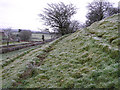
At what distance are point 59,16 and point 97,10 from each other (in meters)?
9.34

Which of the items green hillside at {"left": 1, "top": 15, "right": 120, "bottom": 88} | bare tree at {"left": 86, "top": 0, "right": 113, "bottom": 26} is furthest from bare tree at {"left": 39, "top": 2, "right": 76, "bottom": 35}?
green hillside at {"left": 1, "top": 15, "right": 120, "bottom": 88}

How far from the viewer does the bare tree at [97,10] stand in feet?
75.6

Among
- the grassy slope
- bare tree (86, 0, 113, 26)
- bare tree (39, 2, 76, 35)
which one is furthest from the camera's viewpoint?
bare tree (86, 0, 113, 26)

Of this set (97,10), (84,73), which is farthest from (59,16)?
(84,73)

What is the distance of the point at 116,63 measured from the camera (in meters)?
4.58

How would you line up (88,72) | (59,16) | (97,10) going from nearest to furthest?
1. (88,72)
2. (59,16)
3. (97,10)

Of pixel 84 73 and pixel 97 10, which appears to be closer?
pixel 84 73

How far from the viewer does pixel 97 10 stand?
2330cm

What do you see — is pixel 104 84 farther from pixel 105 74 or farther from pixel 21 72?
pixel 21 72

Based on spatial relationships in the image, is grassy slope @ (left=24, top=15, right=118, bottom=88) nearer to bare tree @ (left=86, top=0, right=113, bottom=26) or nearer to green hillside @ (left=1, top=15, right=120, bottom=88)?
green hillside @ (left=1, top=15, right=120, bottom=88)

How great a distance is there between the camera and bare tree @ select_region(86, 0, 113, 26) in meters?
23.0

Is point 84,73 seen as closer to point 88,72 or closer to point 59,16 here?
point 88,72

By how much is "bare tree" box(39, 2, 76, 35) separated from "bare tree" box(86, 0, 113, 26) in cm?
510

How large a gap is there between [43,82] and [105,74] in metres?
3.02
